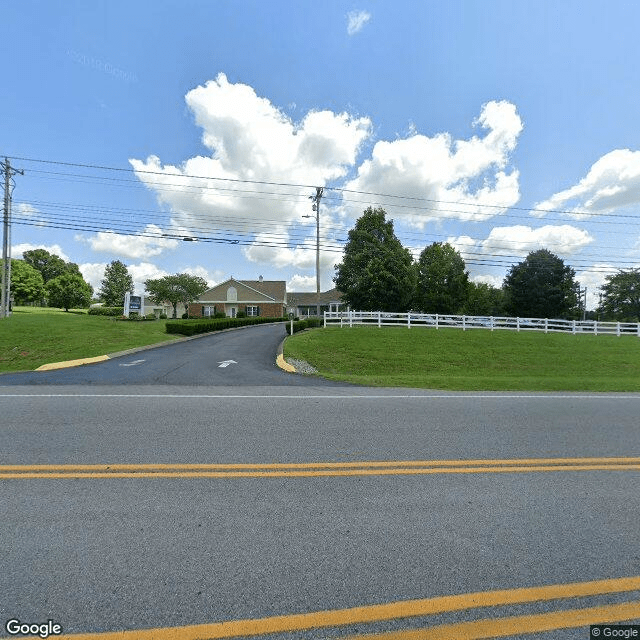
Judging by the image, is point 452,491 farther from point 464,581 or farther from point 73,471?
point 73,471

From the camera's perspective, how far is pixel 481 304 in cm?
5228

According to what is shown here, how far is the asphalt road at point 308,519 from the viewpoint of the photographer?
2.16 metres

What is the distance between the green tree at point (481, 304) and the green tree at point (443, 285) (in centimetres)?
314

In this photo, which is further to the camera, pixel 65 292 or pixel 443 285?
pixel 65 292

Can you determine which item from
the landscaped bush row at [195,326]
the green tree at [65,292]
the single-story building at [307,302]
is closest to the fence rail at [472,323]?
the landscaped bush row at [195,326]

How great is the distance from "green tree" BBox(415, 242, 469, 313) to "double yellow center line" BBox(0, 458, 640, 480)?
131ft

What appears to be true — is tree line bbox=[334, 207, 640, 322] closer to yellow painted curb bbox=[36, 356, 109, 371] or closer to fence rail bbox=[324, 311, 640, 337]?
fence rail bbox=[324, 311, 640, 337]

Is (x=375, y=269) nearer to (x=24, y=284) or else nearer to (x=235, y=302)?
(x=235, y=302)

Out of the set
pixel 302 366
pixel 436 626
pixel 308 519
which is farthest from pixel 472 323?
pixel 436 626

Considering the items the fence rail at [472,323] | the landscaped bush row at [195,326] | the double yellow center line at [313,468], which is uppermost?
the fence rail at [472,323]

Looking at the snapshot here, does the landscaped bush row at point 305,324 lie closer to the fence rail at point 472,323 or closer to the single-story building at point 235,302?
the fence rail at point 472,323

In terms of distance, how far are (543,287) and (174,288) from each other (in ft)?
163

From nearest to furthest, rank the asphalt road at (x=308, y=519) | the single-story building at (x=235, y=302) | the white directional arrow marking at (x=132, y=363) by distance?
1. the asphalt road at (x=308, y=519)
2. the white directional arrow marking at (x=132, y=363)
3. the single-story building at (x=235, y=302)

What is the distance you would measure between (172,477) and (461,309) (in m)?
45.0
